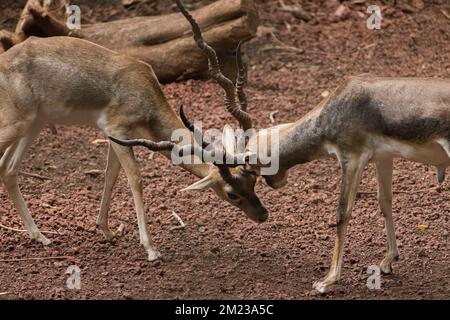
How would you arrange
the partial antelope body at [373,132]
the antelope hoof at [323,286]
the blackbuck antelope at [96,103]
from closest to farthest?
the partial antelope body at [373,132] → the antelope hoof at [323,286] → the blackbuck antelope at [96,103]

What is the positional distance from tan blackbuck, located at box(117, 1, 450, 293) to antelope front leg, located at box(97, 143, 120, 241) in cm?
102

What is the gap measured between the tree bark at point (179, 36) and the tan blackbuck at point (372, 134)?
3581mm

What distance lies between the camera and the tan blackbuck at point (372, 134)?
705 cm

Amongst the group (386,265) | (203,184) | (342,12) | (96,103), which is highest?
(96,103)

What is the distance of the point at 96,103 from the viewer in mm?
8297

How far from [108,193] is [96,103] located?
2.90 ft

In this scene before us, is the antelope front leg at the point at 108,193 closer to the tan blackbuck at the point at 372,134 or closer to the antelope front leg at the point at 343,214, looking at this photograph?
the tan blackbuck at the point at 372,134

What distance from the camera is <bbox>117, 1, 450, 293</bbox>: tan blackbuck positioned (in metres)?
7.05

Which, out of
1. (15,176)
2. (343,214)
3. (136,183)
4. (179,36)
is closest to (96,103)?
(136,183)

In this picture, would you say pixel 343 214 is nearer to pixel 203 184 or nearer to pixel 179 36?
pixel 203 184

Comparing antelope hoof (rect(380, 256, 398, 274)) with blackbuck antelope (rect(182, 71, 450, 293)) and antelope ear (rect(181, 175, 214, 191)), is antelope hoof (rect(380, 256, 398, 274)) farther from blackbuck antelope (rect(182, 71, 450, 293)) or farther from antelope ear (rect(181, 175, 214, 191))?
antelope ear (rect(181, 175, 214, 191))

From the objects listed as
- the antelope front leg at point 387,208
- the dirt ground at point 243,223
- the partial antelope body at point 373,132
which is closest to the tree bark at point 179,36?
the dirt ground at point 243,223

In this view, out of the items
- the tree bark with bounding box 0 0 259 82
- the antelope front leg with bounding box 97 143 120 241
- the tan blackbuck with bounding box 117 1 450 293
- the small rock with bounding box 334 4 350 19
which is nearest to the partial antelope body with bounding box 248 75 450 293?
the tan blackbuck with bounding box 117 1 450 293

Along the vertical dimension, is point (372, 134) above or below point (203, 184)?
above
